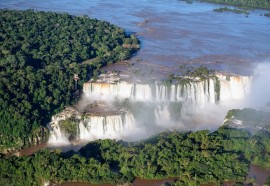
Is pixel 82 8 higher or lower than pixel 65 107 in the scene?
higher

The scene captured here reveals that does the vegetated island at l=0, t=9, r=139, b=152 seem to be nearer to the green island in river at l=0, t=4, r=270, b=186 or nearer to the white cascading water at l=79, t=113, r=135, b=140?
the green island in river at l=0, t=4, r=270, b=186

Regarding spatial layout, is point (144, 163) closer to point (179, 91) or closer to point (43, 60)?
point (179, 91)

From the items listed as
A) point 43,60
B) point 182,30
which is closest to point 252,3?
point 182,30

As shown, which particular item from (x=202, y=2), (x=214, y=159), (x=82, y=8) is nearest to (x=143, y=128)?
(x=214, y=159)

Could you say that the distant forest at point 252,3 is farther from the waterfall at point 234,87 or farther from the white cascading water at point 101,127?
the white cascading water at point 101,127

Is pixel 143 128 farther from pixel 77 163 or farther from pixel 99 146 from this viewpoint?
pixel 77 163
